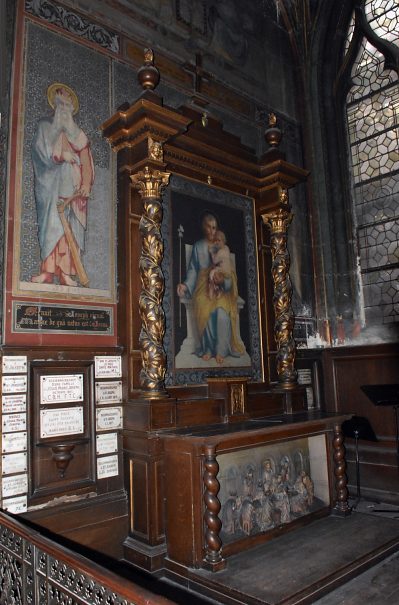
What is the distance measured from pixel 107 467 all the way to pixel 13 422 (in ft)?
3.22

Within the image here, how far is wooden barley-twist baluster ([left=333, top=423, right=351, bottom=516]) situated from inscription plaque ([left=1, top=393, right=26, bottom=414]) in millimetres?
3012

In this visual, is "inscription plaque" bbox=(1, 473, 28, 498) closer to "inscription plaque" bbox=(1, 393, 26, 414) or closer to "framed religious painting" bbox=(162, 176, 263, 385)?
"inscription plaque" bbox=(1, 393, 26, 414)

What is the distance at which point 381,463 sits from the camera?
586 centimetres

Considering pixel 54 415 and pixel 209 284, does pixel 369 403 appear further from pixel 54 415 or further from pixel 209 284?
pixel 54 415

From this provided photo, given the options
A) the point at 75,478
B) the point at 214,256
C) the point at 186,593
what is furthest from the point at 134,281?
the point at 186,593

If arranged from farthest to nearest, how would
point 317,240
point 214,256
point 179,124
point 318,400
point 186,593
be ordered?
1. point 317,240
2. point 318,400
3. point 214,256
4. point 179,124
5. point 186,593

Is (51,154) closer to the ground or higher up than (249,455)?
higher up

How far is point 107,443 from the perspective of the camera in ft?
14.4

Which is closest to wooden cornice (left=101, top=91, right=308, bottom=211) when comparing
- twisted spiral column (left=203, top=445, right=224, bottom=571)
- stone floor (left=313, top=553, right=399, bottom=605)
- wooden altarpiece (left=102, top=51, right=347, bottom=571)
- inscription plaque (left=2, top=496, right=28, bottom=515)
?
wooden altarpiece (left=102, top=51, right=347, bottom=571)

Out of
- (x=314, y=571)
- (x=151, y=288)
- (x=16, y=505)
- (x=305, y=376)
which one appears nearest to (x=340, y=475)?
(x=314, y=571)

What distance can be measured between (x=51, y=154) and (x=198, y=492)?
3119mm

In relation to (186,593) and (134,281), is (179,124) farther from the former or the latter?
(186,593)

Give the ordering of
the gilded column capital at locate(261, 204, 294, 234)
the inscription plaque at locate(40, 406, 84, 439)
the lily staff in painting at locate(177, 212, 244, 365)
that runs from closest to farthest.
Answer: the inscription plaque at locate(40, 406, 84, 439) → the lily staff in painting at locate(177, 212, 244, 365) → the gilded column capital at locate(261, 204, 294, 234)

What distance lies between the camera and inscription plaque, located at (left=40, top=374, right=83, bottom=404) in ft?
13.3
